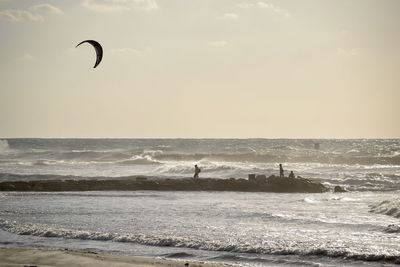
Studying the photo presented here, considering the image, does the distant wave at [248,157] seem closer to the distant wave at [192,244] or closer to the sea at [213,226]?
the sea at [213,226]

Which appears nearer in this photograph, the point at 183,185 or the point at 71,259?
the point at 71,259

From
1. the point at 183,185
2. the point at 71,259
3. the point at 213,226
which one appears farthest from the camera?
the point at 183,185

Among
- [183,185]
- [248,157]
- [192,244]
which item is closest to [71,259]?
[192,244]

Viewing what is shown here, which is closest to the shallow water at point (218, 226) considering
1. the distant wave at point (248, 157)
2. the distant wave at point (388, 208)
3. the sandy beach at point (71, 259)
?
the distant wave at point (388, 208)

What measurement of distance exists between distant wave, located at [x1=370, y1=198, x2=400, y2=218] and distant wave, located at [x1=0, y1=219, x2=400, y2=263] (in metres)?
6.96

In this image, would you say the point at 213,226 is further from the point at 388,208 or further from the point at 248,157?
the point at 248,157

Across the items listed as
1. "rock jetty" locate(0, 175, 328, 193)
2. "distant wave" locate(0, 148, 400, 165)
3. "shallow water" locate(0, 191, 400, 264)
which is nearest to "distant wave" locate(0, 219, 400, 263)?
"shallow water" locate(0, 191, 400, 264)

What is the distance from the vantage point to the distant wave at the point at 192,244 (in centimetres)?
1279

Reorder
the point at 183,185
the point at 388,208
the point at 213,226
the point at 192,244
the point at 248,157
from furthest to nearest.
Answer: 1. the point at 248,157
2. the point at 183,185
3. the point at 388,208
4. the point at 213,226
5. the point at 192,244

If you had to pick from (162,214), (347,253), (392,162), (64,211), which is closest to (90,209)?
(64,211)

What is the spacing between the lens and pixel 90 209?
869 inches

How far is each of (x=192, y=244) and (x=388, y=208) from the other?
29.2 ft

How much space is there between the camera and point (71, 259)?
12.2 meters

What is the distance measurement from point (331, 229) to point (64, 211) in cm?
955
